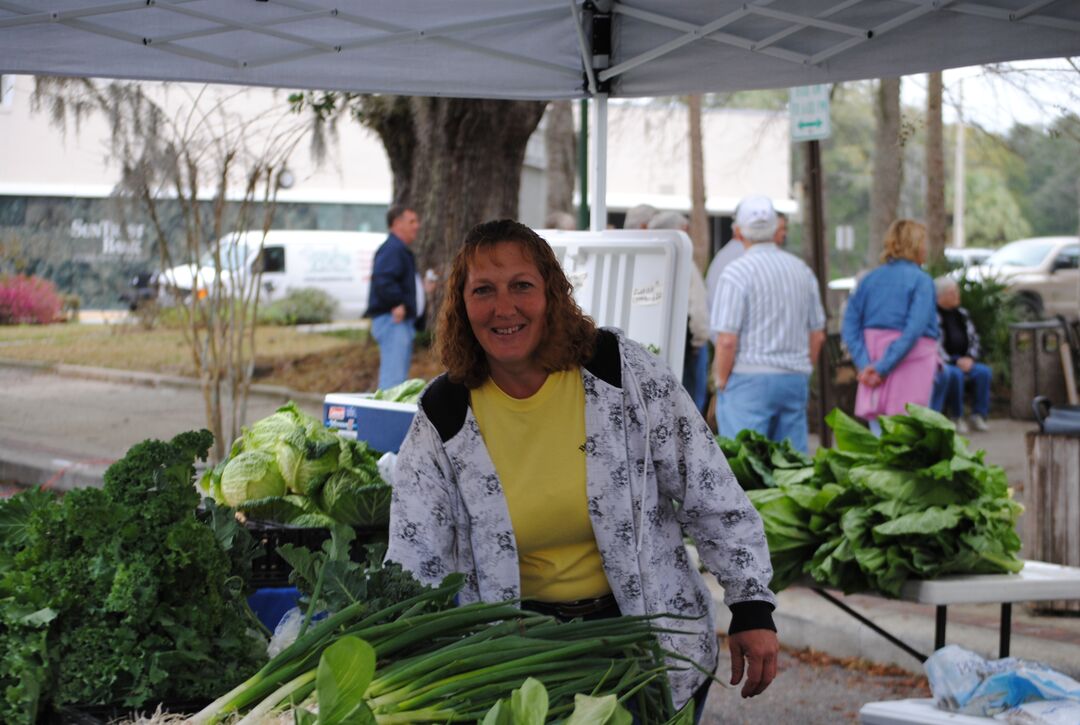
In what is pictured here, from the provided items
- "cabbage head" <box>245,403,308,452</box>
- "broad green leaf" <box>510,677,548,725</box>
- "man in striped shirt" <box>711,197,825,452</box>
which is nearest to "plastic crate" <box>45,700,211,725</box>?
"broad green leaf" <box>510,677,548,725</box>

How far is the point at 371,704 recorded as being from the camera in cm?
195

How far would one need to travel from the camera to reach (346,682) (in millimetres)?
1771

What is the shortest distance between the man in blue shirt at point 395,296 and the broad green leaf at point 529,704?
28.1ft

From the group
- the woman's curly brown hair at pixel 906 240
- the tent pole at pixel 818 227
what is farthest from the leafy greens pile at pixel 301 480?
the tent pole at pixel 818 227

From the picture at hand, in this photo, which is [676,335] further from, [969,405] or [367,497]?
[969,405]

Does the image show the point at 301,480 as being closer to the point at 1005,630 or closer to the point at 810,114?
the point at 1005,630

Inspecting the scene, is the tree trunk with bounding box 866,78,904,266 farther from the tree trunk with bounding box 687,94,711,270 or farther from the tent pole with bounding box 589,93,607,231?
the tent pole with bounding box 589,93,607,231

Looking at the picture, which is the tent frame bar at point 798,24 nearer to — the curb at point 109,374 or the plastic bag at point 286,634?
the plastic bag at point 286,634

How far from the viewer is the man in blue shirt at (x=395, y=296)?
10.4 meters

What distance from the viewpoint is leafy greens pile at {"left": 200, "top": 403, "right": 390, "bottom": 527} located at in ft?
13.1

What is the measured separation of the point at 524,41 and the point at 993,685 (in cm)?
282

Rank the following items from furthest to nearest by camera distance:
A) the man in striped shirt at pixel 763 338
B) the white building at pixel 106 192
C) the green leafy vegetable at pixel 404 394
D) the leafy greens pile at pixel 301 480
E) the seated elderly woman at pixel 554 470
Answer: the white building at pixel 106 192 < the man in striped shirt at pixel 763 338 < the green leafy vegetable at pixel 404 394 < the leafy greens pile at pixel 301 480 < the seated elderly woman at pixel 554 470

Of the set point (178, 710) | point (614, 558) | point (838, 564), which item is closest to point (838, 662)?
point (838, 564)

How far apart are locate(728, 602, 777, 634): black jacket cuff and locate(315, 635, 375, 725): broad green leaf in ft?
4.55
